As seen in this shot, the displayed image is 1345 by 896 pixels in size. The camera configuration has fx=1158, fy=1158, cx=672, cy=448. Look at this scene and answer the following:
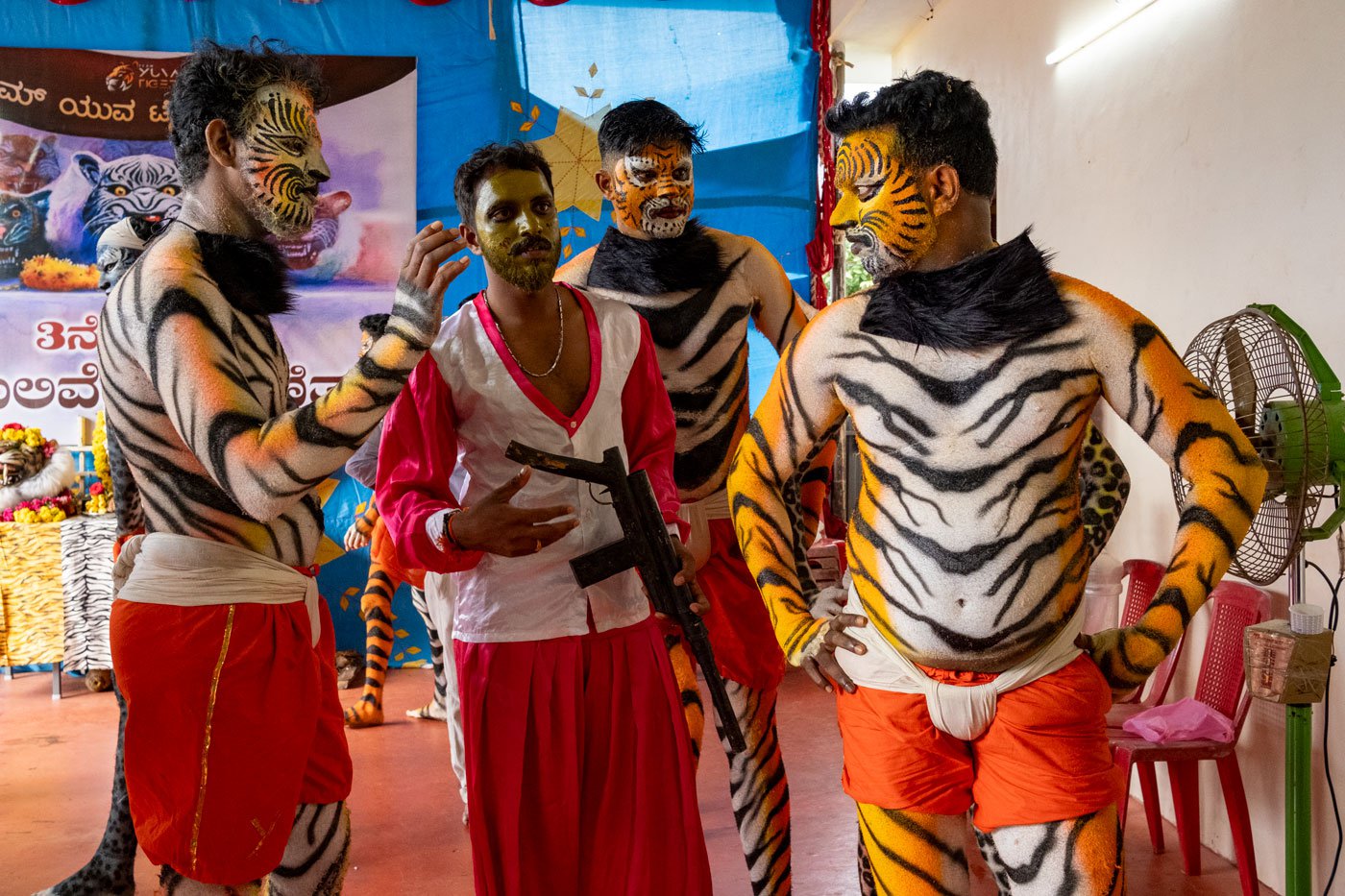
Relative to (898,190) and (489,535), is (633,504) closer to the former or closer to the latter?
(489,535)

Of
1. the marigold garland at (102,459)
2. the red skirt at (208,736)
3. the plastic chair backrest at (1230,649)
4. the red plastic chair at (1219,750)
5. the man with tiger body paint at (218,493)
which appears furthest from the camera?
the marigold garland at (102,459)

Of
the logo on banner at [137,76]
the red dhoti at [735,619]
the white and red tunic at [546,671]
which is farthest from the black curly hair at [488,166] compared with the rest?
the logo on banner at [137,76]

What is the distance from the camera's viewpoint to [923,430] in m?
1.99

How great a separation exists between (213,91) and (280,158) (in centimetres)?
17

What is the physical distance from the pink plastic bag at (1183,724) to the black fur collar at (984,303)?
2060 millimetres

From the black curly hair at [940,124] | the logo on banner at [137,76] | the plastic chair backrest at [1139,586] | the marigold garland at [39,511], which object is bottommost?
the plastic chair backrest at [1139,586]

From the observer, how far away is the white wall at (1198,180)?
3184 millimetres

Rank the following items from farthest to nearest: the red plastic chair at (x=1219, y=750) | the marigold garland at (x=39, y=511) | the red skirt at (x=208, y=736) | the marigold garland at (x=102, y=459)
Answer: the marigold garland at (x=102, y=459) → the marigold garland at (x=39, y=511) → the red plastic chair at (x=1219, y=750) → the red skirt at (x=208, y=736)

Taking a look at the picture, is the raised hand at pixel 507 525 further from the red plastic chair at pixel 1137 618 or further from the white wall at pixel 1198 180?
the red plastic chair at pixel 1137 618

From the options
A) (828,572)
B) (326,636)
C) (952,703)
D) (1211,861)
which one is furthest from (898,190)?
(828,572)

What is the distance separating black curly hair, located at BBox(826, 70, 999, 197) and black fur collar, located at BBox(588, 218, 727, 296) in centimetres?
111

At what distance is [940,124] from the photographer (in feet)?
6.61

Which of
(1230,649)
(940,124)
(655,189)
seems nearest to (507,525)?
(940,124)

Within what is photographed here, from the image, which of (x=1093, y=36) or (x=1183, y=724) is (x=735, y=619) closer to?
(x=1183, y=724)
